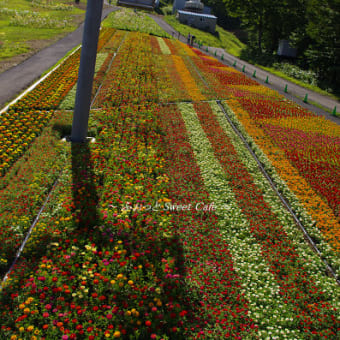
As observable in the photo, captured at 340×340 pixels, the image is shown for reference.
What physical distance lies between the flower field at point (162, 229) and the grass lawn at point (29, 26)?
13.5 metres

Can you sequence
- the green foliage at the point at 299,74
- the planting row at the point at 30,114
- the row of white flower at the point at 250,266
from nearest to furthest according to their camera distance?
the row of white flower at the point at 250,266
the planting row at the point at 30,114
the green foliage at the point at 299,74

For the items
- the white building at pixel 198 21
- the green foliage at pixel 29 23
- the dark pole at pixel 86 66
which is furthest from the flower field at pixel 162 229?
the white building at pixel 198 21

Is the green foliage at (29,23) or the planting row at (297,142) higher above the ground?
the green foliage at (29,23)

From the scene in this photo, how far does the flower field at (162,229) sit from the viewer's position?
226 inches

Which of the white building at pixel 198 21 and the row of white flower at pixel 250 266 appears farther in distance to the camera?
the white building at pixel 198 21

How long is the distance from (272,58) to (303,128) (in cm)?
2717

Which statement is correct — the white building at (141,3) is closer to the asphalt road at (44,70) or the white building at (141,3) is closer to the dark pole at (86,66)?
the dark pole at (86,66)

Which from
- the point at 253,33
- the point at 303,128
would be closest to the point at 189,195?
the point at 303,128

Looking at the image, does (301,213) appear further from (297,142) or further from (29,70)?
(29,70)

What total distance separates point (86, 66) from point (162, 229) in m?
6.58

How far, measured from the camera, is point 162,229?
7.86 meters

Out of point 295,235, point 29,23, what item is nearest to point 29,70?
point 295,235

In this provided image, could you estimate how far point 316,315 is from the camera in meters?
6.20

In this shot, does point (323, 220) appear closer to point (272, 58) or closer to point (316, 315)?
point (316, 315)
